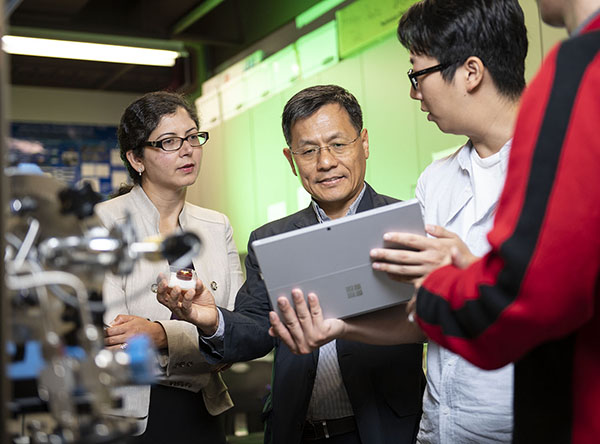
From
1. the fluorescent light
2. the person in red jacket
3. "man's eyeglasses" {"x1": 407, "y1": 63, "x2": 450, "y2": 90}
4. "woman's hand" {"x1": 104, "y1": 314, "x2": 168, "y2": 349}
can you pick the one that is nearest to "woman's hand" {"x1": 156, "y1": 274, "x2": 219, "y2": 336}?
"woman's hand" {"x1": 104, "y1": 314, "x2": 168, "y2": 349}

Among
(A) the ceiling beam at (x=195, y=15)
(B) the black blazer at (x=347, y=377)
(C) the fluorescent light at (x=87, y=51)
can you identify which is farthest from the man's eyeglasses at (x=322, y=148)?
(C) the fluorescent light at (x=87, y=51)

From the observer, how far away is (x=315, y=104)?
190cm

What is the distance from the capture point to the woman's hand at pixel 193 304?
1604 mm

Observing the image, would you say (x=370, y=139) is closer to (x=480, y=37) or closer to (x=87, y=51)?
(x=480, y=37)

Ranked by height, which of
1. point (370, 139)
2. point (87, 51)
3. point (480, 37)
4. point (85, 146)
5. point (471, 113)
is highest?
point (87, 51)

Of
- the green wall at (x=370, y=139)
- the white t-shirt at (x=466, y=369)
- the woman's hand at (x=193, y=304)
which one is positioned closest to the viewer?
the white t-shirt at (x=466, y=369)

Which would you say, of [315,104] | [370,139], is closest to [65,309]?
[315,104]

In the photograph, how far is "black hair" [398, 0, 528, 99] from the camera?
1.40 metres

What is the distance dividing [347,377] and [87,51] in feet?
12.7

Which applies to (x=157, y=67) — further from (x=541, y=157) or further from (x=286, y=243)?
(x=541, y=157)

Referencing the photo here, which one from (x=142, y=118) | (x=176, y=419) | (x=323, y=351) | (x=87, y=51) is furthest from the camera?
(x=87, y=51)

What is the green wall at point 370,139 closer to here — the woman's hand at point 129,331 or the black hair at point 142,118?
the black hair at point 142,118

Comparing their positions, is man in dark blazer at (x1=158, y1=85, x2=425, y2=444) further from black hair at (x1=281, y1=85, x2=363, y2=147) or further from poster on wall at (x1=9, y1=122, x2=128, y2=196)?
poster on wall at (x1=9, y1=122, x2=128, y2=196)

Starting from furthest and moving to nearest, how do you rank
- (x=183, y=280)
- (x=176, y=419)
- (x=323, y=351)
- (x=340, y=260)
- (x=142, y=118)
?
1. (x=142, y=118)
2. (x=176, y=419)
3. (x=323, y=351)
4. (x=183, y=280)
5. (x=340, y=260)
